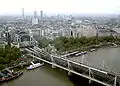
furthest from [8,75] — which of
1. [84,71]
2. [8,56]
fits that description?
[84,71]

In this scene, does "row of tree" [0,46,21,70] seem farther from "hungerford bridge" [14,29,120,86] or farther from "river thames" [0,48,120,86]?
"river thames" [0,48,120,86]

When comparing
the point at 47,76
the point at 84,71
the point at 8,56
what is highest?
the point at 8,56

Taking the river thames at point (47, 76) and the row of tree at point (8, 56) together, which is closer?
the river thames at point (47, 76)

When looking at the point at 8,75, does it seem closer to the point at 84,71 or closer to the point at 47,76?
the point at 47,76

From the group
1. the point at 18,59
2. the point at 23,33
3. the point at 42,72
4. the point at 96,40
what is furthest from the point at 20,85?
the point at 96,40

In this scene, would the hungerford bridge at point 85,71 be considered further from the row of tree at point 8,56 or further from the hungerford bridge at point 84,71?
the row of tree at point 8,56

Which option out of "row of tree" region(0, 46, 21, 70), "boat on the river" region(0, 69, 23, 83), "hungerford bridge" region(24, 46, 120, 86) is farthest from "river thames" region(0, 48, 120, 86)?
"row of tree" region(0, 46, 21, 70)

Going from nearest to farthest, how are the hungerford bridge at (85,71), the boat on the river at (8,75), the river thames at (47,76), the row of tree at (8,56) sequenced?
the hungerford bridge at (85,71)
the river thames at (47,76)
the boat on the river at (8,75)
the row of tree at (8,56)

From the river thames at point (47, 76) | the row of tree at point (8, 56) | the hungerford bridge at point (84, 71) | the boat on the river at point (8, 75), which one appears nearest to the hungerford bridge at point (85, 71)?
the hungerford bridge at point (84, 71)

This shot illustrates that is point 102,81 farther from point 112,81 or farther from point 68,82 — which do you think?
point 68,82
